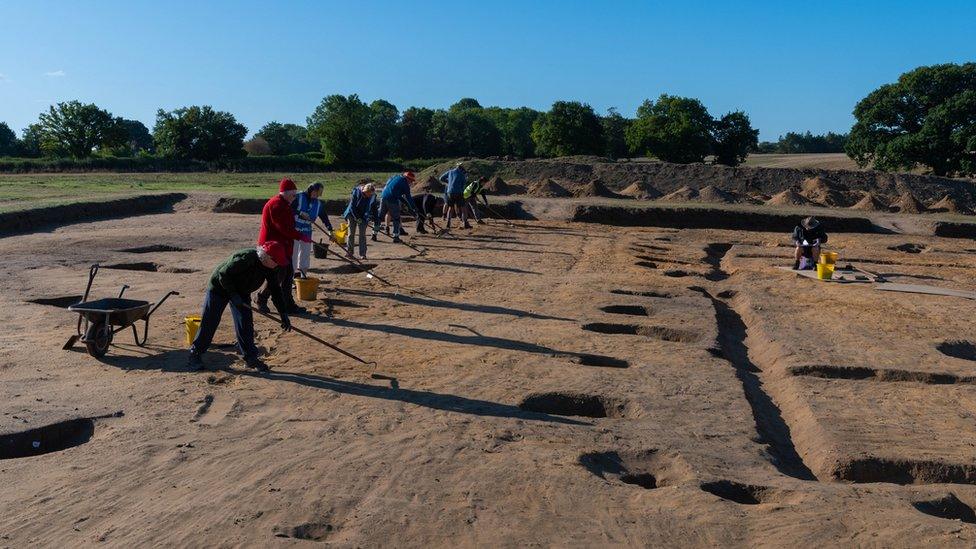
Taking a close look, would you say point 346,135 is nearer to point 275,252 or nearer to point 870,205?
point 870,205

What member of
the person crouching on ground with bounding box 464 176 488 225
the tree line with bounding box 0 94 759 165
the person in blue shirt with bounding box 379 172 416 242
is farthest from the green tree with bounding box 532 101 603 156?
the person in blue shirt with bounding box 379 172 416 242

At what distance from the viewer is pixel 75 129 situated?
193ft

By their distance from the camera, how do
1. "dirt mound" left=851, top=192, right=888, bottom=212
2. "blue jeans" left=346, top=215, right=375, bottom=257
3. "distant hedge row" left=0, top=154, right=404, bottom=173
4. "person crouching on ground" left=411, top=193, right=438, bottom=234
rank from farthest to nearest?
"distant hedge row" left=0, top=154, right=404, bottom=173
"dirt mound" left=851, top=192, right=888, bottom=212
"person crouching on ground" left=411, top=193, right=438, bottom=234
"blue jeans" left=346, top=215, right=375, bottom=257

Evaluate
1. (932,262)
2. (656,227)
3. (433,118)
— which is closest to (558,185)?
(656,227)

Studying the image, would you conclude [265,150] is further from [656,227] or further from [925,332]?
[925,332]

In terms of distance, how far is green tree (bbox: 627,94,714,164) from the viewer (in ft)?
177

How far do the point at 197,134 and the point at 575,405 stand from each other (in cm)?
5275

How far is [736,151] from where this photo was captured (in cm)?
5581

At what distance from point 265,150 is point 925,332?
64994 millimetres

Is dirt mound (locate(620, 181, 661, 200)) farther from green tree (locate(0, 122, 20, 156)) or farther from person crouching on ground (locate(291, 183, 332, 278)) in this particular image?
green tree (locate(0, 122, 20, 156))

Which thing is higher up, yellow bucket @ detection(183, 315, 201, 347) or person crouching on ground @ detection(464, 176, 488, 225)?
person crouching on ground @ detection(464, 176, 488, 225)

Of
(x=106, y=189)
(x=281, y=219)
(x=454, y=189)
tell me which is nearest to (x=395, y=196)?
(x=454, y=189)

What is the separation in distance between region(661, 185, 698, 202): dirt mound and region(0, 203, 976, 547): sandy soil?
63.2 ft

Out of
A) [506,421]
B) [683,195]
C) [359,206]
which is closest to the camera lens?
[506,421]
